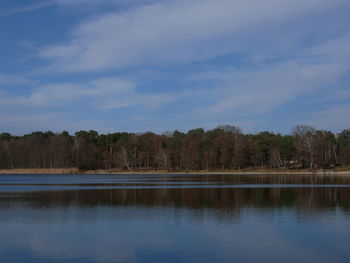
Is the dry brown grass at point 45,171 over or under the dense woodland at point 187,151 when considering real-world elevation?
under

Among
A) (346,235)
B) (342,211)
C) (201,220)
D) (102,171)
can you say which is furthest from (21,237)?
(102,171)

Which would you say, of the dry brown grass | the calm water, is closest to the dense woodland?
the dry brown grass

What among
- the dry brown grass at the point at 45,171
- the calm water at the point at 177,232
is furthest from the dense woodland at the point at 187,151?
the calm water at the point at 177,232

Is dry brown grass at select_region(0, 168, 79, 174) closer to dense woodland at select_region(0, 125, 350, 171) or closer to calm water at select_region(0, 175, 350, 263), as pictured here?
dense woodland at select_region(0, 125, 350, 171)

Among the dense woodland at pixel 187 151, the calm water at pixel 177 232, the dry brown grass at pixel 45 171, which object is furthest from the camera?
the dry brown grass at pixel 45 171

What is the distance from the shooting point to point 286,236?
20.4m

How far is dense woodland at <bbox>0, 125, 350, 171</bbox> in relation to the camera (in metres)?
115

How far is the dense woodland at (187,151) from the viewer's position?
376 ft

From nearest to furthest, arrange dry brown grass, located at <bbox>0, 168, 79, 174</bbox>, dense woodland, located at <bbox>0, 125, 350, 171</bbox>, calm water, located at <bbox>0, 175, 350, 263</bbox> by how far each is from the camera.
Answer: calm water, located at <bbox>0, 175, 350, 263</bbox> → dense woodland, located at <bbox>0, 125, 350, 171</bbox> → dry brown grass, located at <bbox>0, 168, 79, 174</bbox>

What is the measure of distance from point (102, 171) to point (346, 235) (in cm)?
11328

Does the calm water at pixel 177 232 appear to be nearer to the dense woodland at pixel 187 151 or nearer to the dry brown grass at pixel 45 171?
the dense woodland at pixel 187 151

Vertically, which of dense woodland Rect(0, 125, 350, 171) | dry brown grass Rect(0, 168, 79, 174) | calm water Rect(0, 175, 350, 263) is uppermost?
dense woodland Rect(0, 125, 350, 171)

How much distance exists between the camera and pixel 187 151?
398 feet

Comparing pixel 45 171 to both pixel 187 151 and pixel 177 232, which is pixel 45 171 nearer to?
pixel 187 151
